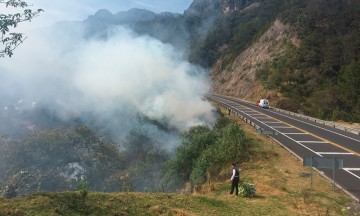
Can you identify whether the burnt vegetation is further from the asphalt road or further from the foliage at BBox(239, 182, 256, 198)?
the foliage at BBox(239, 182, 256, 198)

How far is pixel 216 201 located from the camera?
46.1ft

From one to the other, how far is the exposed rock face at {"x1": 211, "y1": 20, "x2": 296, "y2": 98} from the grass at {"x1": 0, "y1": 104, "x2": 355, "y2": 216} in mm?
52652

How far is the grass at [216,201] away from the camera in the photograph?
11.1 metres

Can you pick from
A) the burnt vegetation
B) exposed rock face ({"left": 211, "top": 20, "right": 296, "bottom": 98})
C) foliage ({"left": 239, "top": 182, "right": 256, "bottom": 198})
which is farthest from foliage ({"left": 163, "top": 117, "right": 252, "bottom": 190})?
exposed rock face ({"left": 211, "top": 20, "right": 296, "bottom": 98})

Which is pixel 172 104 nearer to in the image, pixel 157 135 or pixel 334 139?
pixel 157 135

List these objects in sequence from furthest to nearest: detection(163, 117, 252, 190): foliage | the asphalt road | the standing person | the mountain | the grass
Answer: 1. the mountain
2. detection(163, 117, 252, 190): foliage
3. the asphalt road
4. the standing person
5. the grass

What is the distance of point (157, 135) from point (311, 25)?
48.5 metres

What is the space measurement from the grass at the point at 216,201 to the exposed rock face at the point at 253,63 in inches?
2073

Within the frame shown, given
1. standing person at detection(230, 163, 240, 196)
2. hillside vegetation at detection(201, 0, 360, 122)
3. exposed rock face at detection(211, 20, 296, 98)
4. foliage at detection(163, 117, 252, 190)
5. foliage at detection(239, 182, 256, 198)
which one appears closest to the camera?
foliage at detection(239, 182, 256, 198)

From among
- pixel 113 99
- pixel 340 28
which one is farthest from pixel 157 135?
pixel 340 28

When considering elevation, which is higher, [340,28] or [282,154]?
[340,28]

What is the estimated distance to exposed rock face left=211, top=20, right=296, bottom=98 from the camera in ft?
261

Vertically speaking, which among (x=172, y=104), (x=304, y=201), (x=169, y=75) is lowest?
(x=304, y=201)

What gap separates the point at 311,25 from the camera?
7431 centimetres
